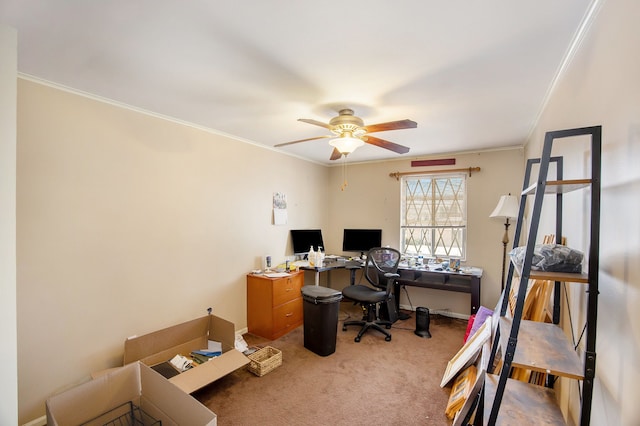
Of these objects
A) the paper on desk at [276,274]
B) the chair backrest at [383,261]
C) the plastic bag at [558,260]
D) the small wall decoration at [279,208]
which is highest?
the small wall decoration at [279,208]

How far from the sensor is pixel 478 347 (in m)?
2.26

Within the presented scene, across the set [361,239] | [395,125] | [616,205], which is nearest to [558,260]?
[616,205]

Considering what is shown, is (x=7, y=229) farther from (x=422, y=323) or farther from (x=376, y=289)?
(x=422, y=323)

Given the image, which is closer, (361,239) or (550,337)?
(550,337)

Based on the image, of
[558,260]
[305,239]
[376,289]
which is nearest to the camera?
[558,260]

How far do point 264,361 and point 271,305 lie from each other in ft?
2.49

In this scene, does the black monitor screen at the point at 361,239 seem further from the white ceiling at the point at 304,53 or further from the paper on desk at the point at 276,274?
the white ceiling at the point at 304,53

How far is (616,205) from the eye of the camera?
3.49 ft

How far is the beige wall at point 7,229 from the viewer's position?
1121 mm

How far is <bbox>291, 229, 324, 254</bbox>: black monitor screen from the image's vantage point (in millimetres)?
4430

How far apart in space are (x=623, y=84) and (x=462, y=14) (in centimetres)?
70

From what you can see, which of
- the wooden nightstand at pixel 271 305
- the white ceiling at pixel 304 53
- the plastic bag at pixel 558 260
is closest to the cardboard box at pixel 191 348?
the wooden nightstand at pixel 271 305

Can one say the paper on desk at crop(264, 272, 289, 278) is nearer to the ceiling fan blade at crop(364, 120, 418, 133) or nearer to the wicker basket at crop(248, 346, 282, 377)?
the wicker basket at crop(248, 346, 282, 377)

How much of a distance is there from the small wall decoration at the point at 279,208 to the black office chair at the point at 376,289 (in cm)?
134
